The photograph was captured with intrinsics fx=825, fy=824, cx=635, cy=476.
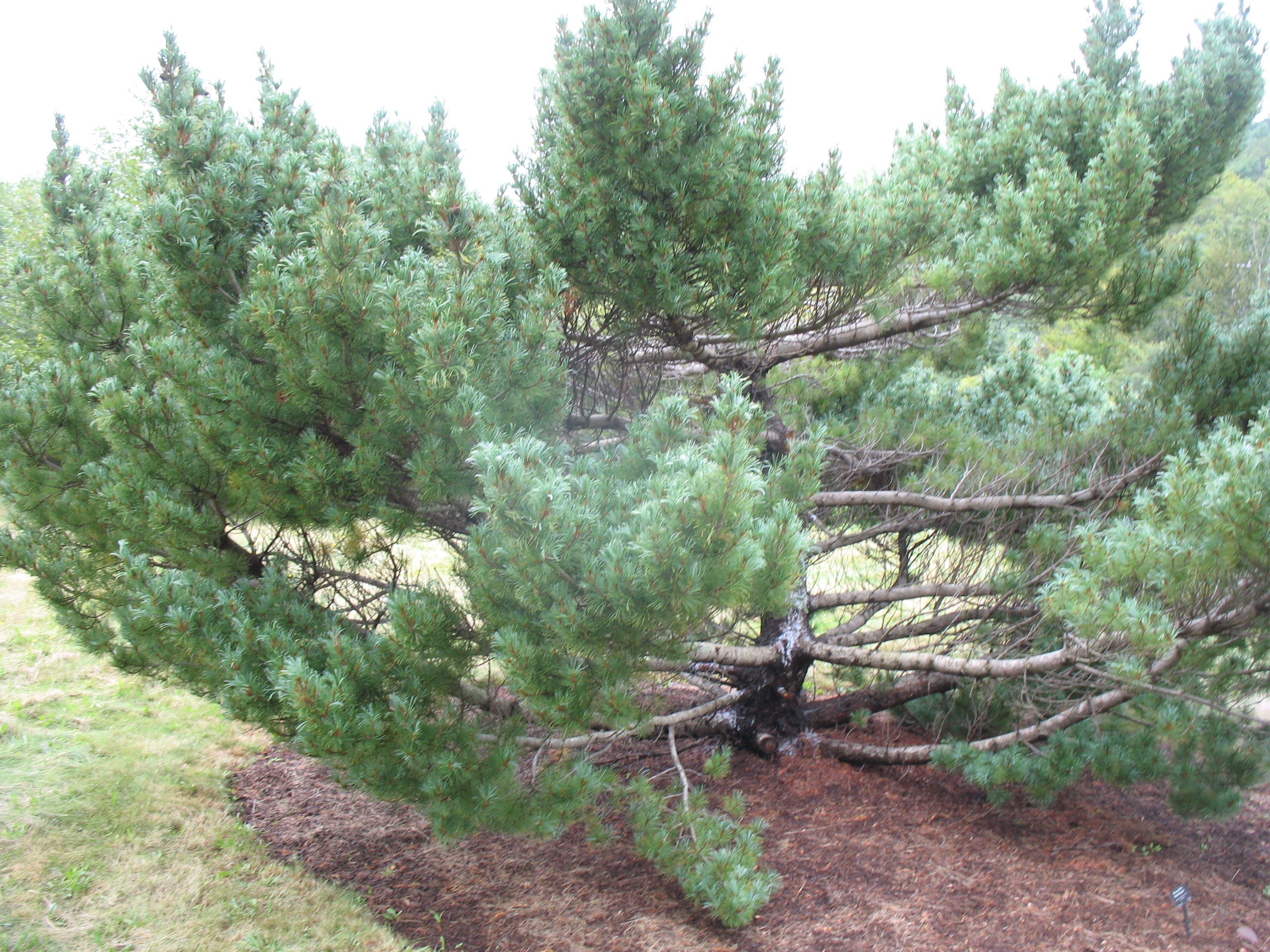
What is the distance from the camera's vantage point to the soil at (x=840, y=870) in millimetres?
3389

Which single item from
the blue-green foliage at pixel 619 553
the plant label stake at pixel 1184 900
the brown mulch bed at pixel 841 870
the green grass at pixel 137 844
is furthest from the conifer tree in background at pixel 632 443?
the green grass at pixel 137 844

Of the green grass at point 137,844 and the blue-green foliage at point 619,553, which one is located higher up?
the blue-green foliage at point 619,553

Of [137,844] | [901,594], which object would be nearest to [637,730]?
[901,594]

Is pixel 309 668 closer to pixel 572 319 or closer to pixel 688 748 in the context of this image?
pixel 572 319

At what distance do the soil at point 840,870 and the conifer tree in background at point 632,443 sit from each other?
10.8 inches

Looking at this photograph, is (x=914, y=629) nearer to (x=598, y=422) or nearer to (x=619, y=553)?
(x=598, y=422)

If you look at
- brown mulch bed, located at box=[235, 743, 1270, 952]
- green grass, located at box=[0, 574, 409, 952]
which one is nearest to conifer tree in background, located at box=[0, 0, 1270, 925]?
brown mulch bed, located at box=[235, 743, 1270, 952]

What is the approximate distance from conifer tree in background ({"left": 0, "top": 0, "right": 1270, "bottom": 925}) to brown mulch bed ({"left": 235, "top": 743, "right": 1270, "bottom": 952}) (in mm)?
272

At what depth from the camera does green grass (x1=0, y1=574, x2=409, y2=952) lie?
3246 mm

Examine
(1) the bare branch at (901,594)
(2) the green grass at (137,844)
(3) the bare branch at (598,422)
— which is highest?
(3) the bare branch at (598,422)

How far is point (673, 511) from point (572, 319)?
190 centimetres

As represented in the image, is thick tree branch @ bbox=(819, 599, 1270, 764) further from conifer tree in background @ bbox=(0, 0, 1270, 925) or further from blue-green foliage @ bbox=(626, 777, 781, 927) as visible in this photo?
blue-green foliage @ bbox=(626, 777, 781, 927)

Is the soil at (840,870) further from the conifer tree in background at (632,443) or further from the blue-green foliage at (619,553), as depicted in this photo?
the blue-green foliage at (619,553)

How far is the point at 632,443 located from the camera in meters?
3.03
